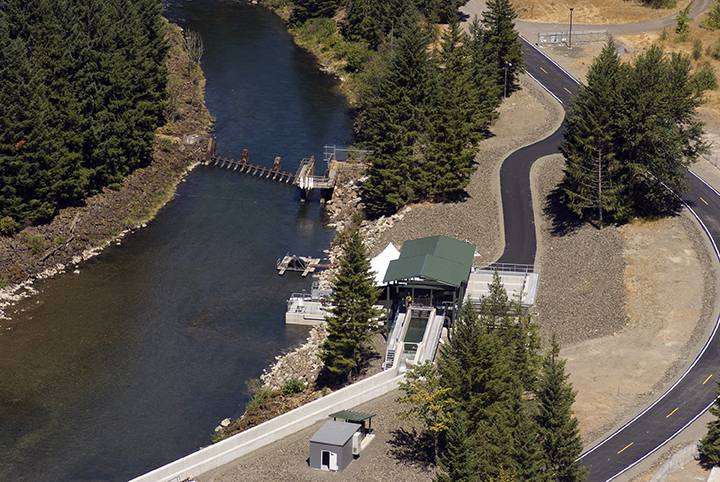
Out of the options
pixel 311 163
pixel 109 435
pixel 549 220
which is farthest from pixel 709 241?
pixel 109 435

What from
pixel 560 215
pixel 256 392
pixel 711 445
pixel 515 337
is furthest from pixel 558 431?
pixel 560 215

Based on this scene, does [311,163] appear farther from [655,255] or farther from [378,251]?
[655,255]

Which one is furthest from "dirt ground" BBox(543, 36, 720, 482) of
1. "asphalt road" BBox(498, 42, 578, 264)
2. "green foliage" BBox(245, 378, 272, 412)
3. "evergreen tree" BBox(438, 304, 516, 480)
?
"green foliage" BBox(245, 378, 272, 412)

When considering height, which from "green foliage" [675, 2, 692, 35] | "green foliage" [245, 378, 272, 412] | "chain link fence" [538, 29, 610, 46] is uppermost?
"green foliage" [675, 2, 692, 35]

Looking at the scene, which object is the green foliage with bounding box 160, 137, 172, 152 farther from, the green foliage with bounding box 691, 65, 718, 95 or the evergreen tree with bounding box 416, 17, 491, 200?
the green foliage with bounding box 691, 65, 718, 95

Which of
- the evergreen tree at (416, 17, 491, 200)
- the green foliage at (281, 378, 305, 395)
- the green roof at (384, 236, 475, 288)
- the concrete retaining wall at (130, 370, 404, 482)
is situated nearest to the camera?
the concrete retaining wall at (130, 370, 404, 482)

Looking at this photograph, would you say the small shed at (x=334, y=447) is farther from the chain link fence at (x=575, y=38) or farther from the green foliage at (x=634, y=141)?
the chain link fence at (x=575, y=38)

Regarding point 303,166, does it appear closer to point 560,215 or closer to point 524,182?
point 524,182

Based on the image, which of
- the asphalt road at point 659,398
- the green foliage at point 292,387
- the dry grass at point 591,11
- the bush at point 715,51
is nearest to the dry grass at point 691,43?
the bush at point 715,51
